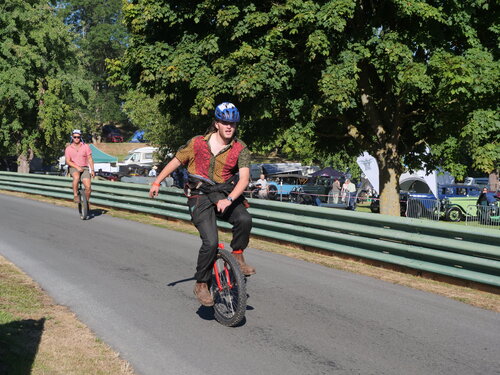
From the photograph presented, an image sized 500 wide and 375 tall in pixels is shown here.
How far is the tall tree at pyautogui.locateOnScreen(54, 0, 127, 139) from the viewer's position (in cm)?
8831

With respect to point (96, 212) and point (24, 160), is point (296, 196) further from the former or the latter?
point (24, 160)

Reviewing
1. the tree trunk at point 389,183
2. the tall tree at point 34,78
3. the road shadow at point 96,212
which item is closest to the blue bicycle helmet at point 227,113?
the road shadow at point 96,212

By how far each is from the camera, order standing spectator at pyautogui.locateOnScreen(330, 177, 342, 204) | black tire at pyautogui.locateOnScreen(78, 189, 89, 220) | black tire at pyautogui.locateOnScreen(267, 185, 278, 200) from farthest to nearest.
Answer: black tire at pyautogui.locateOnScreen(267, 185, 278, 200) < standing spectator at pyautogui.locateOnScreen(330, 177, 342, 204) < black tire at pyautogui.locateOnScreen(78, 189, 89, 220)

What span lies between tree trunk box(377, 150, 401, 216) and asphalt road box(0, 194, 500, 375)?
29.0 ft

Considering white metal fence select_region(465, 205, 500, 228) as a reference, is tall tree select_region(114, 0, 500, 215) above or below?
above

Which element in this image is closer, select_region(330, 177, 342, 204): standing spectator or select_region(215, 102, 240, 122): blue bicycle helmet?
select_region(215, 102, 240, 122): blue bicycle helmet

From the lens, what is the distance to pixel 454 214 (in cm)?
2592

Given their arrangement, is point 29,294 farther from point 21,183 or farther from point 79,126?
point 79,126

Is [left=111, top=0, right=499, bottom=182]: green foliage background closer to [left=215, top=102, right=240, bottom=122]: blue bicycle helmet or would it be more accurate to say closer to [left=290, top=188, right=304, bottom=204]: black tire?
[left=215, top=102, right=240, bottom=122]: blue bicycle helmet

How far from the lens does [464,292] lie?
7613 millimetres

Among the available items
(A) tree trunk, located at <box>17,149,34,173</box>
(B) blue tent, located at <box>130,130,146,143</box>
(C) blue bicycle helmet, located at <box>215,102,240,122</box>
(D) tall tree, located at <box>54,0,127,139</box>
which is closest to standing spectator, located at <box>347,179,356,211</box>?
(A) tree trunk, located at <box>17,149,34,173</box>

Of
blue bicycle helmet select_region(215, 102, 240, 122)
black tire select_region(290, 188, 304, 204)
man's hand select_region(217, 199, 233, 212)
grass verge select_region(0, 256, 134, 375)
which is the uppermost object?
blue bicycle helmet select_region(215, 102, 240, 122)

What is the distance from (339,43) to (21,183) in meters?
15.4

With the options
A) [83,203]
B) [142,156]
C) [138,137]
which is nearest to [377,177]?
[83,203]
